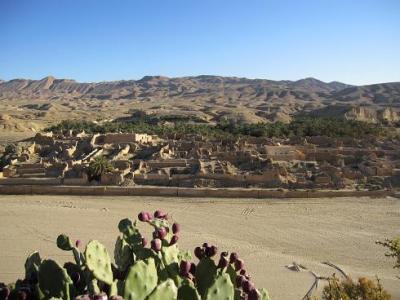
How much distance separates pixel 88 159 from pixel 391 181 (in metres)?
16.4

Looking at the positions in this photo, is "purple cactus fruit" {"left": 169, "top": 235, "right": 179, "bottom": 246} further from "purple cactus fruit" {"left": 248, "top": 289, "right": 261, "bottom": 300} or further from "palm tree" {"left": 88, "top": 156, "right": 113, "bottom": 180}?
"palm tree" {"left": 88, "top": 156, "right": 113, "bottom": 180}

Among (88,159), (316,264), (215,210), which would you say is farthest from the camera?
(88,159)

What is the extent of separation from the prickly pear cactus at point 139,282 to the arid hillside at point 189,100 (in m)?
47.8

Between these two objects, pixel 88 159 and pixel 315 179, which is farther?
pixel 88 159

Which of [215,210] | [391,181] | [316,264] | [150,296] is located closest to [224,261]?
[150,296]

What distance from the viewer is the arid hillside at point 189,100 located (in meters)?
67.2

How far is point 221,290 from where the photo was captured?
391 cm

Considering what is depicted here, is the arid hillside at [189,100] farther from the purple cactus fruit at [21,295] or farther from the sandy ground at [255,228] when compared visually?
the purple cactus fruit at [21,295]

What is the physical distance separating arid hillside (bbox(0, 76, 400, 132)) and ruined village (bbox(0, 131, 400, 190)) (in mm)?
20337

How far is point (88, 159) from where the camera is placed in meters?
28.7

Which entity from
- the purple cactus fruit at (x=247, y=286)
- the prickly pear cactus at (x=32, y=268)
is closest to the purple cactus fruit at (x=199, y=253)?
the purple cactus fruit at (x=247, y=286)

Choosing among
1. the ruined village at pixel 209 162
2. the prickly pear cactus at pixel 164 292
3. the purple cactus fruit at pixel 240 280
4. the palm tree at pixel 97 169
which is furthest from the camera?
the palm tree at pixel 97 169

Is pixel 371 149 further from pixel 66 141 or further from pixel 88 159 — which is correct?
pixel 66 141

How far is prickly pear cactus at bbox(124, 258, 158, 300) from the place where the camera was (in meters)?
3.67
